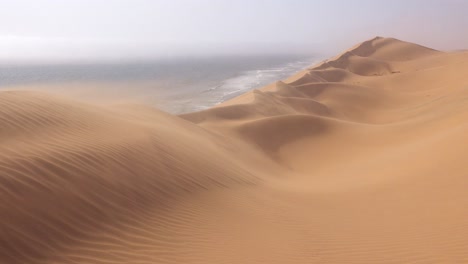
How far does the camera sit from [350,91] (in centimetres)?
2730

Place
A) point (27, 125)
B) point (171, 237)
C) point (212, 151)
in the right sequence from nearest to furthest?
point (171, 237) → point (27, 125) → point (212, 151)

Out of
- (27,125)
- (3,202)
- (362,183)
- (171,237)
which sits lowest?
(362,183)

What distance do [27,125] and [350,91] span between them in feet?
77.9

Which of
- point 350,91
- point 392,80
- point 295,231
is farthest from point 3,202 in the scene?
point 392,80

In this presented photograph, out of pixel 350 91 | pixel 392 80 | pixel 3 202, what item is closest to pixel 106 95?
pixel 350 91

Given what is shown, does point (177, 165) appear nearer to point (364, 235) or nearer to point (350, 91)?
point (364, 235)

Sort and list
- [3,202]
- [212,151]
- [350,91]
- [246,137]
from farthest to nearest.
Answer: [350,91]
[246,137]
[212,151]
[3,202]

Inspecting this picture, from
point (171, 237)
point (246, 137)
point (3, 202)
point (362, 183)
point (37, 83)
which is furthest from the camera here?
point (37, 83)

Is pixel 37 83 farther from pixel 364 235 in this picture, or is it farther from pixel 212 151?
pixel 364 235

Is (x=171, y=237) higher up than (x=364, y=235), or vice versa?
(x=171, y=237)

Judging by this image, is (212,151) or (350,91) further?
(350,91)

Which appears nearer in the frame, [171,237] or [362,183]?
[171,237]

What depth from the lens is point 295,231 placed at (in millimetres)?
5500

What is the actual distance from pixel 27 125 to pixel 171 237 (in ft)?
12.0
